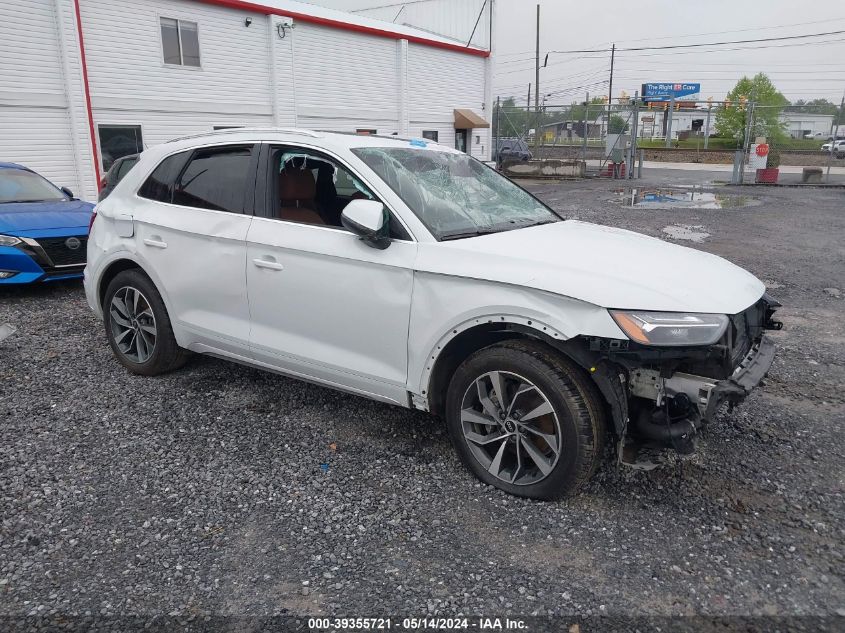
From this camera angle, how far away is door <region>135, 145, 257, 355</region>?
4095mm

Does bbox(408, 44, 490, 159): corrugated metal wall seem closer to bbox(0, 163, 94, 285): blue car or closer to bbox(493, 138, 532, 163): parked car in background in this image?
bbox(493, 138, 532, 163): parked car in background

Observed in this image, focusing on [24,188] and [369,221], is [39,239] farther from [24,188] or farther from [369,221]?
[369,221]

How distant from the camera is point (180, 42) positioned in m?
17.5

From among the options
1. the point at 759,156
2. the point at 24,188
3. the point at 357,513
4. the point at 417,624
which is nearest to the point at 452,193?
the point at 357,513

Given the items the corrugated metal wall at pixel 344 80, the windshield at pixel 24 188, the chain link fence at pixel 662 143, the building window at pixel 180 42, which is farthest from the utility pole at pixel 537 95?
the windshield at pixel 24 188

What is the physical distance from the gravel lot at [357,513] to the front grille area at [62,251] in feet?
9.79

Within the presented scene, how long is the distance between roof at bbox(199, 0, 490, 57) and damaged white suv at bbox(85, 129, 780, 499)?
53.0 feet

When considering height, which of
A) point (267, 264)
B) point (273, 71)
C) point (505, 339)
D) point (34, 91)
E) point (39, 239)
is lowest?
point (39, 239)

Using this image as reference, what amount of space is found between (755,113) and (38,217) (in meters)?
47.3

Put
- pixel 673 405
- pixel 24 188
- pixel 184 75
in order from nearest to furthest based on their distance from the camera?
pixel 673 405 < pixel 24 188 < pixel 184 75

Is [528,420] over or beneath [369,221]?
beneath

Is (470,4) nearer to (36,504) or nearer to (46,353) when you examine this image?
(46,353)

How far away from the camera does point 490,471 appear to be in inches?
132

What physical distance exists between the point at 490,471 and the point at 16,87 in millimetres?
15865
